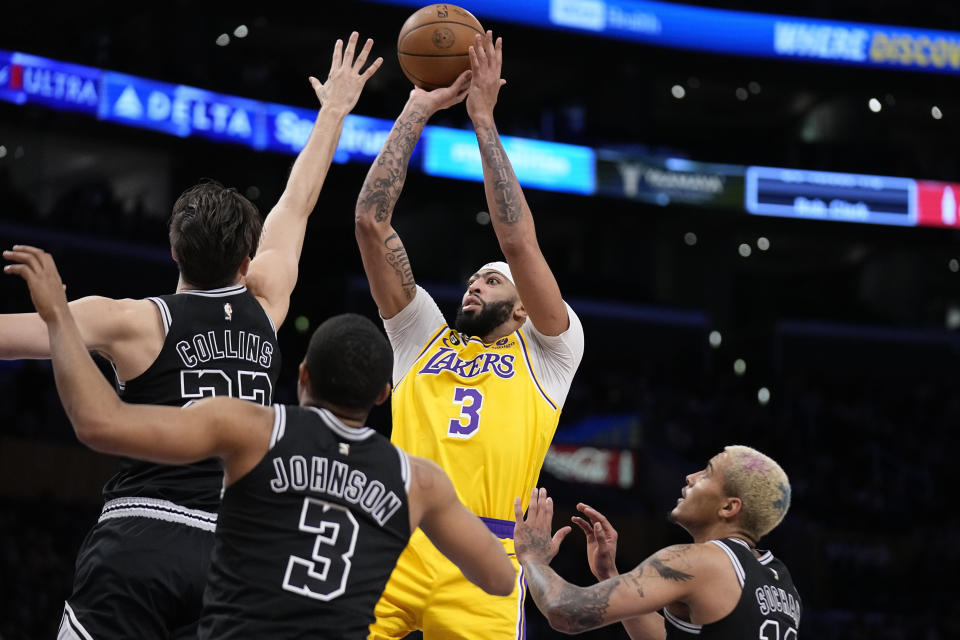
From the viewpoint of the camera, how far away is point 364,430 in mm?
3045

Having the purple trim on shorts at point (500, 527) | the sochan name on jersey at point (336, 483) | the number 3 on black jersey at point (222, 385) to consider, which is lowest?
the purple trim on shorts at point (500, 527)

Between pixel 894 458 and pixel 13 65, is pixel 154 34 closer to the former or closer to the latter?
pixel 13 65

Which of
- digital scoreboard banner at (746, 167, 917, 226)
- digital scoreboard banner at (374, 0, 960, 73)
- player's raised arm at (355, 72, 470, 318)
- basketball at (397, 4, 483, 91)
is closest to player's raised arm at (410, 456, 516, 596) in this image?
player's raised arm at (355, 72, 470, 318)

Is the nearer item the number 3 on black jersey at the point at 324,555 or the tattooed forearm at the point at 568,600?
the number 3 on black jersey at the point at 324,555

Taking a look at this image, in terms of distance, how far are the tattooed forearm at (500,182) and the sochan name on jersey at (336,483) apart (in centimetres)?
194

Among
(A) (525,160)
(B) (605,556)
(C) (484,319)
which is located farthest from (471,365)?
(A) (525,160)

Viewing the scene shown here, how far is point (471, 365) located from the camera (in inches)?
188

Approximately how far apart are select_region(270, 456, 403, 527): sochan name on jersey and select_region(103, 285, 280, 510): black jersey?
74cm

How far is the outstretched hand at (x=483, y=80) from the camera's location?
4.93 metres

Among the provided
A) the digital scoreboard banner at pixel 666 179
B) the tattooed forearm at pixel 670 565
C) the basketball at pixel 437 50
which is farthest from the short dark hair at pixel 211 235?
the digital scoreboard banner at pixel 666 179

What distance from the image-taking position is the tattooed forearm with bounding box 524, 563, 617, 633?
3.81m

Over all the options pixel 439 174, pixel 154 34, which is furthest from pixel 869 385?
pixel 154 34

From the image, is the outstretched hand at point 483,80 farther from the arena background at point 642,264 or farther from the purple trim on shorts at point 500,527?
the arena background at point 642,264

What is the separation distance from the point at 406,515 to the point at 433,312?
2.02m
